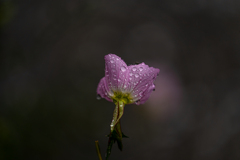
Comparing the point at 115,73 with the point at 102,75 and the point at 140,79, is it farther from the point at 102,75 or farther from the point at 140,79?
the point at 102,75

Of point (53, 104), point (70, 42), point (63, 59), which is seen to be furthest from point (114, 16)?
point (53, 104)

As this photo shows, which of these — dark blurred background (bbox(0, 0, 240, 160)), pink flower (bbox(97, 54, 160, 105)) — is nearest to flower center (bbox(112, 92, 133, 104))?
pink flower (bbox(97, 54, 160, 105))

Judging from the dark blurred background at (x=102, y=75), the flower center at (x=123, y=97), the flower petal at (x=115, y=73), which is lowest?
the flower center at (x=123, y=97)

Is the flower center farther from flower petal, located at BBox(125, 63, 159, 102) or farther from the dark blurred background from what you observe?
the dark blurred background

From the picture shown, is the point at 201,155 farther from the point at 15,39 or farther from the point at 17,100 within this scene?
the point at 15,39

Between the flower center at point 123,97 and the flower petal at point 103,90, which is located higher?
the flower petal at point 103,90

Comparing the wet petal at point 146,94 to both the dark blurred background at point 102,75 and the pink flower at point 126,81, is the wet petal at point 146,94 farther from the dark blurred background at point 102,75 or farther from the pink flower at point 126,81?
the dark blurred background at point 102,75

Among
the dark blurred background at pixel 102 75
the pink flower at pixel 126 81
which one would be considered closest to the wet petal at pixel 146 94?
the pink flower at pixel 126 81
